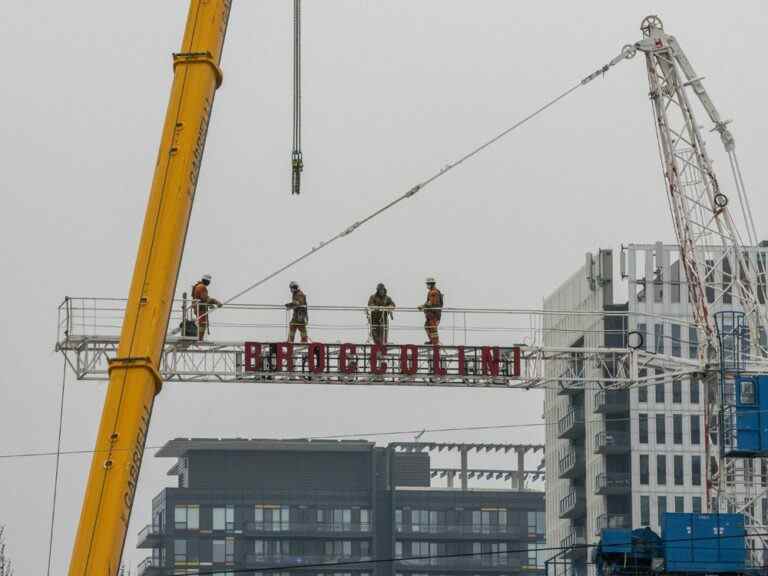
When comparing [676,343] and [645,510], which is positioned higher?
[676,343]

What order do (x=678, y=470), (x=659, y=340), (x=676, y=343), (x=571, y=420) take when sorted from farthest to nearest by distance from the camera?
(x=571, y=420) → (x=676, y=343) → (x=659, y=340) → (x=678, y=470)

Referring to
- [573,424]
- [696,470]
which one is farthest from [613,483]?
[573,424]

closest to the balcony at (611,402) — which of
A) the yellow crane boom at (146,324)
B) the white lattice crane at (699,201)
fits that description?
the white lattice crane at (699,201)

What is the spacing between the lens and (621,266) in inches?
6727

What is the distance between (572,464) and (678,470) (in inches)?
437

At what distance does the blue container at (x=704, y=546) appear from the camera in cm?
7769

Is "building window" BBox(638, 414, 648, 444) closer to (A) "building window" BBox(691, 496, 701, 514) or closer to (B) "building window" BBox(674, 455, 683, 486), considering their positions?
(B) "building window" BBox(674, 455, 683, 486)

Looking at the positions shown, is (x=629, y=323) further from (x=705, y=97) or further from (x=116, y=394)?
(x=116, y=394)

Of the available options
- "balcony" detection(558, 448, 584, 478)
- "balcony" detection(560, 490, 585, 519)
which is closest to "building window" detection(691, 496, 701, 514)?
"balcony" detection(560, 490, 585, 519)

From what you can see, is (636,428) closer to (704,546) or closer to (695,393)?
(695,393)

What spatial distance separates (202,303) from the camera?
259ft

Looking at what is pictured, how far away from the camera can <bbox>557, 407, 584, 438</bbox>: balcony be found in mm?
176250

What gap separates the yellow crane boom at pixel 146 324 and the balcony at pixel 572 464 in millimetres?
127292

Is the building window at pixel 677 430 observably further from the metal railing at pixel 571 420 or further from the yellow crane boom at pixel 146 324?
the yellow crane boom at pixel 146 324
